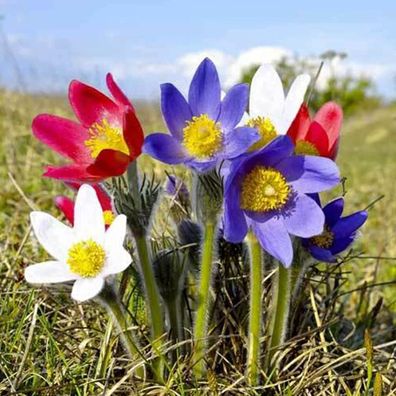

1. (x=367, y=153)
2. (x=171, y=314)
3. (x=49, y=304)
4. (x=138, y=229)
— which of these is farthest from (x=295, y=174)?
(x=367, y=153)

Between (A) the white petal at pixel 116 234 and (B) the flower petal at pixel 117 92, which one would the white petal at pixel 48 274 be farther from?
(B) the flower petal at pixel 117 92

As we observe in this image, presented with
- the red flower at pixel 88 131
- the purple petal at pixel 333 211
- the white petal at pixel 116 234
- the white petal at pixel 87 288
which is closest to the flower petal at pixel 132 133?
the red flower at pixel 88 131

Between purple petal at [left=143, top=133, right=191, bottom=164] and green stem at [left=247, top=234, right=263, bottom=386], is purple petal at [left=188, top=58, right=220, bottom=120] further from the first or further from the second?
green stem at [left=247, top=234, right=263, bottom=386]

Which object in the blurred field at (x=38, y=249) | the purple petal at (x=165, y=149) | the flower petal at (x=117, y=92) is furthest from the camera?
the blurred field at (x=38, y=249)

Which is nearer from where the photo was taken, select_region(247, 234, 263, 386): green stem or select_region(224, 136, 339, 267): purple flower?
select_region(224, 136, 339, 267): purple flower

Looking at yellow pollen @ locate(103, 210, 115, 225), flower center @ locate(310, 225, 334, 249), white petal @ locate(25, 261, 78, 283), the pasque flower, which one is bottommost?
flower center @ locate(310, 225, 334, 249)

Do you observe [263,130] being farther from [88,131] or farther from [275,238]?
[88,131]

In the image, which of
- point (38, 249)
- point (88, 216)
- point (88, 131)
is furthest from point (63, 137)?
point (38, 249)

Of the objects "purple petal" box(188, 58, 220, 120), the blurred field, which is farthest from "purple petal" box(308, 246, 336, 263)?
the blurred field
